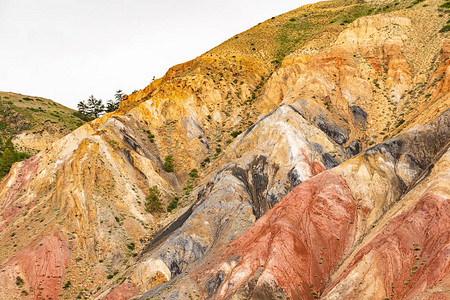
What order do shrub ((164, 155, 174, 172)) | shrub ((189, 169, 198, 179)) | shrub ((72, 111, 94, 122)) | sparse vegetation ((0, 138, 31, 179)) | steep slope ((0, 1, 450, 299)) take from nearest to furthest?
steep slope ((0, 1, 450, 299))
shrub ((189, 169, 198, 179))
shrub ((164, 155, 174, 172))
sparse vegetation ((0, 138, 31, 179))
shrub ((72, 111, 94, 122))

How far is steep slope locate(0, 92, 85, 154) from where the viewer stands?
99.2 m

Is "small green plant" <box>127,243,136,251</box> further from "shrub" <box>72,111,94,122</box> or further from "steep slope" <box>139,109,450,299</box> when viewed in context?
"shrub" <box>72,111,94,122</box>

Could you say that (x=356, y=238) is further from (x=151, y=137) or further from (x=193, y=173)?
(x=151, y=137)

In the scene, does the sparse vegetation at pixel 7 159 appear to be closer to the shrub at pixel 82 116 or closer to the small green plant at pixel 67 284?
the shrub at pixel 82 116

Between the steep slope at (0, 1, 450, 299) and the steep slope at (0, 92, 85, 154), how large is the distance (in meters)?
24.8

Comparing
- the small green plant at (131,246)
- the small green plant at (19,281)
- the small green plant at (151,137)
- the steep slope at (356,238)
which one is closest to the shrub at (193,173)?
the small green plant at (151,137)

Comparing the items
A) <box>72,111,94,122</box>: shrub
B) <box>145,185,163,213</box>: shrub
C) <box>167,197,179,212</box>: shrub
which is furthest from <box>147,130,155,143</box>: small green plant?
<box>72,111,94,122</box>: shrub

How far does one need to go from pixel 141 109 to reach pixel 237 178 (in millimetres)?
27615

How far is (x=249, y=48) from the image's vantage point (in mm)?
93625

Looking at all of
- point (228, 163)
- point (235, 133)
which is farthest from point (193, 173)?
point (235, 133)

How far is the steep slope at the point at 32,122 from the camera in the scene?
325ft

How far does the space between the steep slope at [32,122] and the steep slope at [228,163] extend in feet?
81.5

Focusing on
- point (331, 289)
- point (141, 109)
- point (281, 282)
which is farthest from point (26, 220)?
point (331, 289)

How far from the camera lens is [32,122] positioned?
10475 cm
